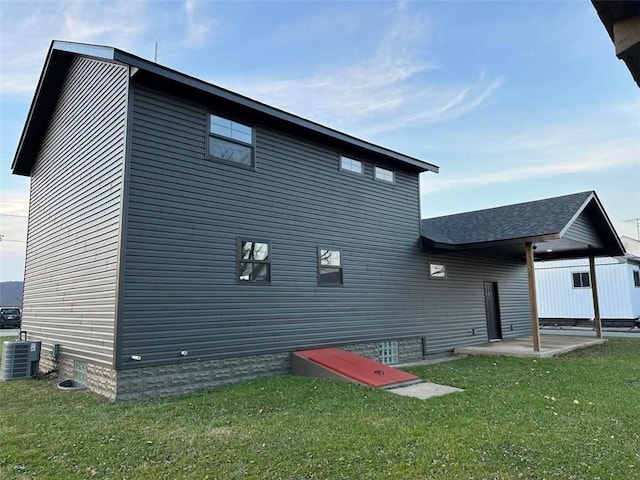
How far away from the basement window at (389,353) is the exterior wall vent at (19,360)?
7.30 m

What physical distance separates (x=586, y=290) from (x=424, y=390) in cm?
1839

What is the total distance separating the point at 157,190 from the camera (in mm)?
6754

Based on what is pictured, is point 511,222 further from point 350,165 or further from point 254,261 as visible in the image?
point 254,261

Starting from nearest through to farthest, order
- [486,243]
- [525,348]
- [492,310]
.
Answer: [486,243], [525,348], [492,310]

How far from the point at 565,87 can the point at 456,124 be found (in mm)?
4054

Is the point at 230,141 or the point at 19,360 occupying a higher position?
the point at 230,141

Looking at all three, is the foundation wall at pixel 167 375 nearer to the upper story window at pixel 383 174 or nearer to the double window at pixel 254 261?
the double window at pixel 254 261

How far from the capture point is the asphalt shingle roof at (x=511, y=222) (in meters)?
10.3

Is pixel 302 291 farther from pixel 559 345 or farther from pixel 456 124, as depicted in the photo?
pixel 456 124

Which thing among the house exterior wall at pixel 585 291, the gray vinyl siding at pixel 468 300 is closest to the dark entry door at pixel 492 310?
the gray vinyl siding at pixel 468 300

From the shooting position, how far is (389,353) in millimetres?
10242

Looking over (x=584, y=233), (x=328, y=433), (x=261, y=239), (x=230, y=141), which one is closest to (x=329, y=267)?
(x=261, y=239)

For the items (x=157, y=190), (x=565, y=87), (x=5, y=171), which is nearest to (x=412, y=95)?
(x=565, y=87)

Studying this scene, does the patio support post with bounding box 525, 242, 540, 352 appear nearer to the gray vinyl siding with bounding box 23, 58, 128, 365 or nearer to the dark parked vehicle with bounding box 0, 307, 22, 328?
the gray vinyl siding with bounding box 23, 58, 128, 365
